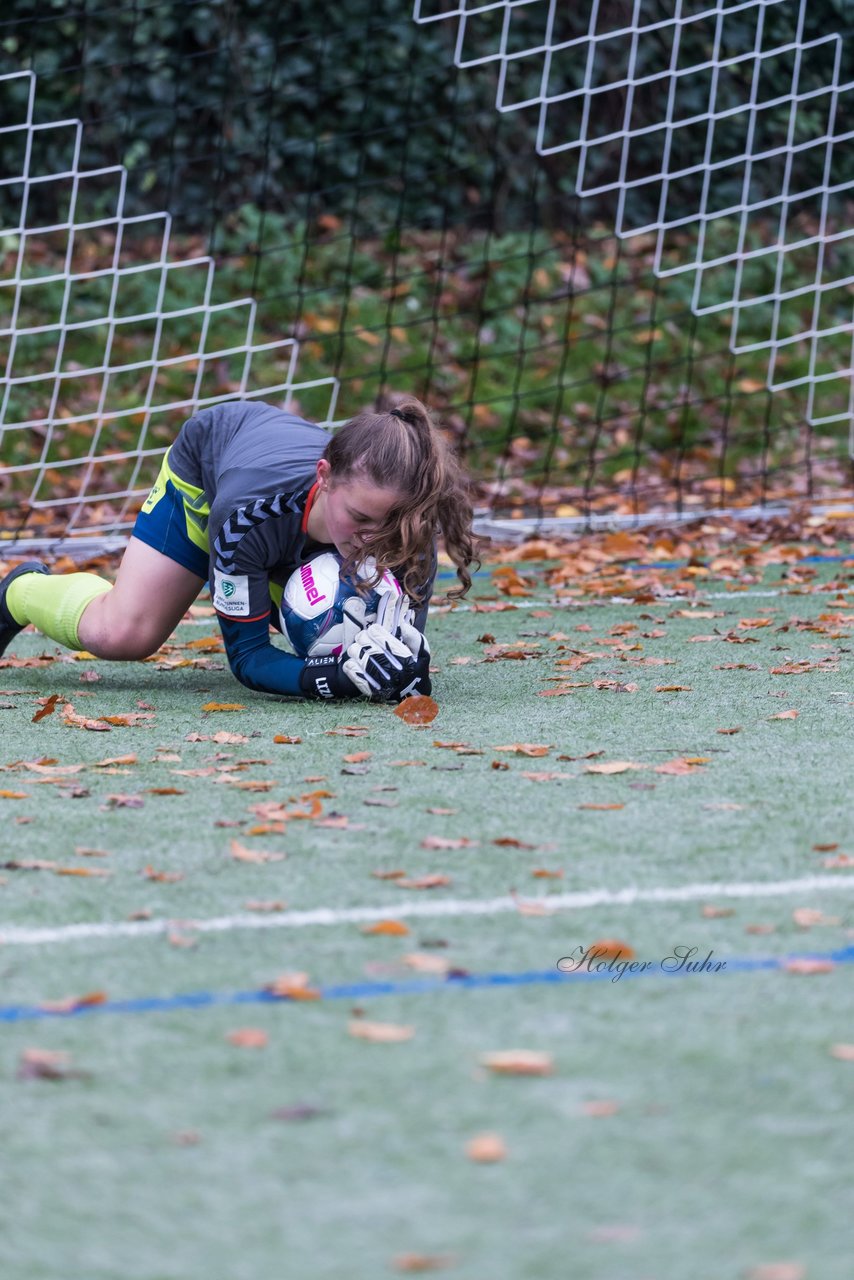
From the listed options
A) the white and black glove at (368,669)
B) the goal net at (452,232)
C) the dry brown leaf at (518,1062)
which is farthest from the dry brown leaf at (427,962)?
the goal net at (452,232)

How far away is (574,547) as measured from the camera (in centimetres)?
683

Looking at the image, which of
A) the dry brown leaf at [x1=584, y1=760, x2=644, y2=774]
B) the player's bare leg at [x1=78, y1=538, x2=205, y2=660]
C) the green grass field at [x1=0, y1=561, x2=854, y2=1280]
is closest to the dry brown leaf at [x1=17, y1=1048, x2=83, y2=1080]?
the green grass field at [x1=0, y1=561, x2=854, y2=1280]

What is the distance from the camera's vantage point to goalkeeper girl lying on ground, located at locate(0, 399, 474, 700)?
3.71m

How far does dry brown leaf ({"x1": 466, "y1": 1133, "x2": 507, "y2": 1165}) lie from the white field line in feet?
2.14

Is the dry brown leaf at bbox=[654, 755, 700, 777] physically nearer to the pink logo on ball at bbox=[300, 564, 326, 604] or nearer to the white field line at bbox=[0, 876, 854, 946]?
the white field line at bbox=[0, 876, 854, 946]

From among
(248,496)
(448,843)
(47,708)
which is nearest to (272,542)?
(248,496)

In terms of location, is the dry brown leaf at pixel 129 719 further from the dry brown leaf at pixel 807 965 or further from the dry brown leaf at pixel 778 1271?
the dry brown leaf at pixel 778 1271

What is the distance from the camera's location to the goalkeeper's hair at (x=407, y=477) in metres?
3.66

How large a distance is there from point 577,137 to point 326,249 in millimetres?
1849

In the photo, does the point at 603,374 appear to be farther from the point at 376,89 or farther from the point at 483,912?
the point at 483,912

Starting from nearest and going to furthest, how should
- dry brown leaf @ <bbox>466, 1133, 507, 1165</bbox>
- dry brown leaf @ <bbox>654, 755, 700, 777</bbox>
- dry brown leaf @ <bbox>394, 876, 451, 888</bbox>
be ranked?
dry brown leaf @ <bbox>466, 1133, 507, 1165</bbox> < dry brown leaf @ <bbox>394, 876, 451, 888</bbox> < dry brown leaf @ <bbox>654, 755, 700, 777</bbox>

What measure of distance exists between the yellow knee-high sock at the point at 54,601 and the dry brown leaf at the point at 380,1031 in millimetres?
2485

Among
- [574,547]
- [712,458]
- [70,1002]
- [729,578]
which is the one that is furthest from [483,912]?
[712,458]

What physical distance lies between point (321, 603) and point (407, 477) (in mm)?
432
